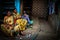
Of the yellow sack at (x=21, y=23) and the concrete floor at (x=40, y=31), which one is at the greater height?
the yellow sack at (x=21, y=23)

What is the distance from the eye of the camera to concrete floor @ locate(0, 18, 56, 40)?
474 centimetres

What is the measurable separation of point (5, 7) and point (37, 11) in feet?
4.41

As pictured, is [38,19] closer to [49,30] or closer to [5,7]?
[49,30]

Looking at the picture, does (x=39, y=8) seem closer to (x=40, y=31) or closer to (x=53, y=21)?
(x=53, y=21)

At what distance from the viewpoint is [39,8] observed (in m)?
6.12

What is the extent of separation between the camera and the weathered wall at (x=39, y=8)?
6059mm

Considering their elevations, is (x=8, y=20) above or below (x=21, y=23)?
above

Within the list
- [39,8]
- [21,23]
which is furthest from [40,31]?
[39,8]

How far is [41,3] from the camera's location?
613 cm

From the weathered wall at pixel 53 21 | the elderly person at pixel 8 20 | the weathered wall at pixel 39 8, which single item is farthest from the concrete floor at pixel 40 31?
the elderly person at pixel 8 20

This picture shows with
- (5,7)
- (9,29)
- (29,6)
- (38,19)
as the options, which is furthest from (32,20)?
(9,29)

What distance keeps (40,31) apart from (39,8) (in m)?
0.99

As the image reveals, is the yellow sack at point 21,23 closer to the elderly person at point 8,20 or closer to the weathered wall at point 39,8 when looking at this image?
the elderly person at point 8,20

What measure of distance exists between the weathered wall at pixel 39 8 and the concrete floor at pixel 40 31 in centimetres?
25
